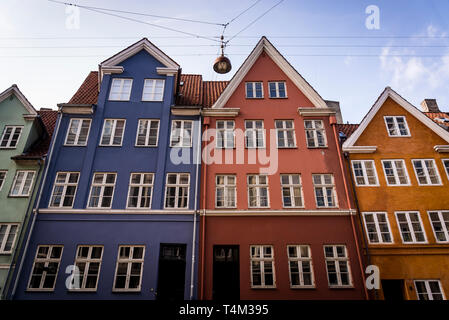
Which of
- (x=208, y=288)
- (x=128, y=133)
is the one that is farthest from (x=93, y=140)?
(x=208, y=288)

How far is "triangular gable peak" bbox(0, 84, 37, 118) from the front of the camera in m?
18.4

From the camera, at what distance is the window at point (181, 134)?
1758 centimetres

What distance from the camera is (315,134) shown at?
59.8 feet

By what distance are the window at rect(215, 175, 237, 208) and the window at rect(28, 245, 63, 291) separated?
895 centimetres

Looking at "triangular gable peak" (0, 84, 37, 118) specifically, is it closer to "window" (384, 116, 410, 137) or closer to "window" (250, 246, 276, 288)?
"window" (250, 246, 276, 288)

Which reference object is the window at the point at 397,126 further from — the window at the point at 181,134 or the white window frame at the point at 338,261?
the window at the point at 181,134

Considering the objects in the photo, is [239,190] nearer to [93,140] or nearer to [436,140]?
Answer: [93,140]

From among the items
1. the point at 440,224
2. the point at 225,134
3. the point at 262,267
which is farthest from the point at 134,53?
the point at 440,224

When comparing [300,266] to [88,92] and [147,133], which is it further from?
[88,92]

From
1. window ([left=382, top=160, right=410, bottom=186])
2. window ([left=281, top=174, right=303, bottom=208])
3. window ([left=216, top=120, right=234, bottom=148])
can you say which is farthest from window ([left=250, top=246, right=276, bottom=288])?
window ([left=382, top=160, right=410, bottom=186])

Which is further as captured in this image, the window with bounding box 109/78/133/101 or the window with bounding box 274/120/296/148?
the window with bounding box 109/78/133/101

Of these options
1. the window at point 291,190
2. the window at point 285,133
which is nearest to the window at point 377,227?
the window at point 291,190

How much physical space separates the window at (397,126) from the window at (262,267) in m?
11.3

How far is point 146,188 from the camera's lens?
16.3m
